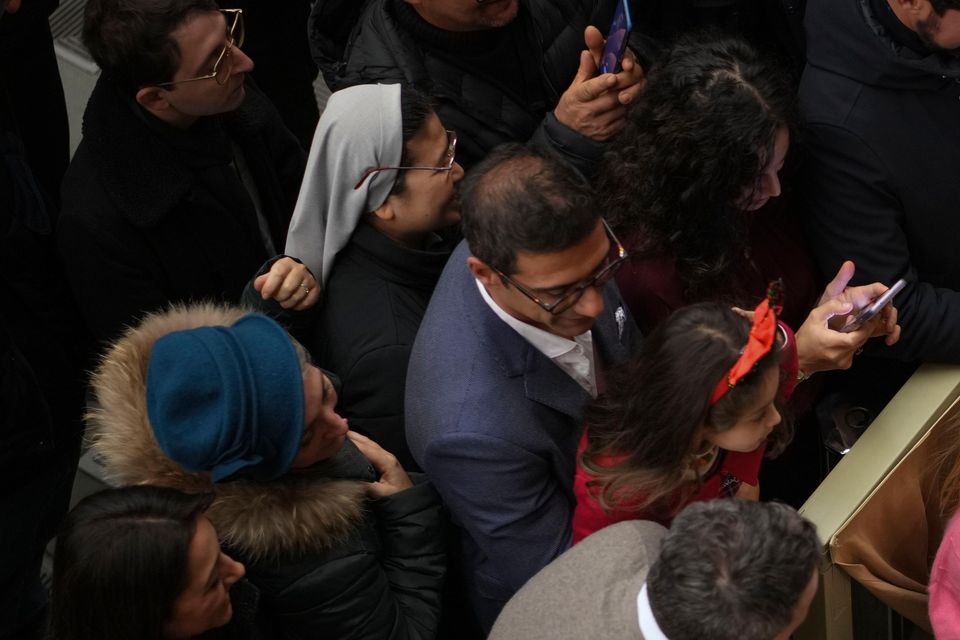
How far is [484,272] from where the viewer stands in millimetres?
2148

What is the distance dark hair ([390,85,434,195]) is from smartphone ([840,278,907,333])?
3.42ft

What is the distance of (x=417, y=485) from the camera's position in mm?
2350

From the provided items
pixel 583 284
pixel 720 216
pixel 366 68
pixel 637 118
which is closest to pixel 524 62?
pixel 366 68

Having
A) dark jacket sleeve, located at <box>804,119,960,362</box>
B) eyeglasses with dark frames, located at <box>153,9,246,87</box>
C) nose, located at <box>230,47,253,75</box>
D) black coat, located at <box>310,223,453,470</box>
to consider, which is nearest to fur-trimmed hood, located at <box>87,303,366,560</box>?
black coat, located at <box>310,223,453,470</box>

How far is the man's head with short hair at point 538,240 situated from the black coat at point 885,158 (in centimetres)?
63

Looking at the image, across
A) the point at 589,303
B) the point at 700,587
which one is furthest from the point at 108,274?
the point at 700,587

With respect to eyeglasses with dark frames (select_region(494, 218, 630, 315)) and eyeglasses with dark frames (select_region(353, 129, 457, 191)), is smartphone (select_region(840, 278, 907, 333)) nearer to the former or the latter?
eyeglasses with dark frames (select_region(494, 218, 630, 315))

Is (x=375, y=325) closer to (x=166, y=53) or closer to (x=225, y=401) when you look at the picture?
(x=225, y=401)

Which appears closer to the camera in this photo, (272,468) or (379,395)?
(272,468)

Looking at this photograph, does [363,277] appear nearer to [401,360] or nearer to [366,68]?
[401,360]

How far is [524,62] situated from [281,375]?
141cm

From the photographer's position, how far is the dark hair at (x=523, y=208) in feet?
6.81

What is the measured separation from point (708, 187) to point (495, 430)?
690 mm

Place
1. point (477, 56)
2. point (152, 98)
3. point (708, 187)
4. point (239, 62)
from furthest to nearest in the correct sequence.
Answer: point (477, 56) < point (239, 62) < point (152, 98) < point (708, 187)
